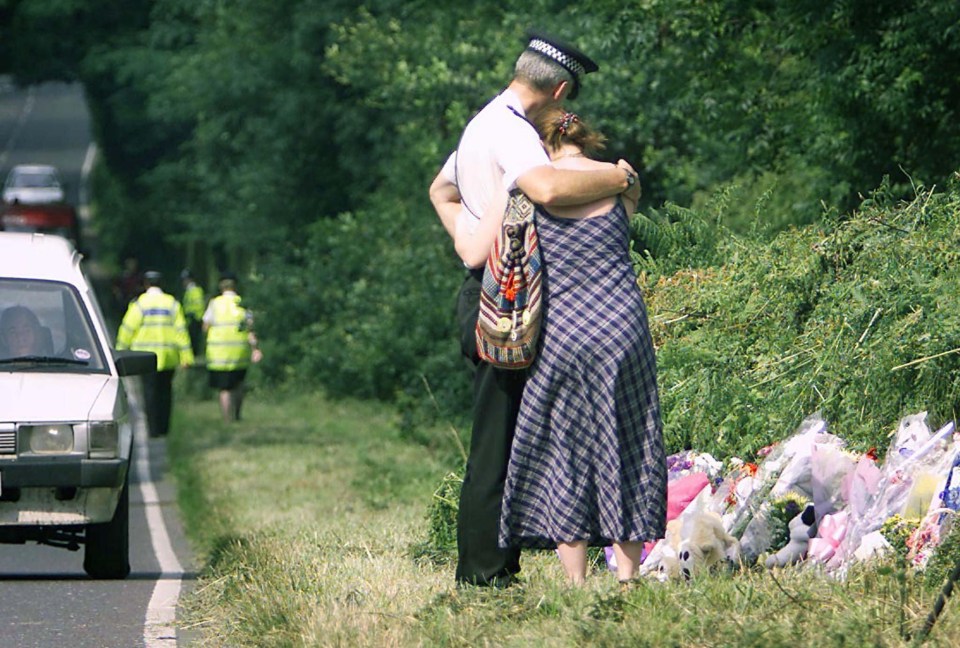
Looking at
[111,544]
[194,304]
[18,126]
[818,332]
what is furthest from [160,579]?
[18,126]

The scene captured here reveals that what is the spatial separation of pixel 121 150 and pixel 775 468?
131 feet

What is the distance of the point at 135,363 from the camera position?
983 cm

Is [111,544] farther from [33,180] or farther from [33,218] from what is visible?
[33,180]

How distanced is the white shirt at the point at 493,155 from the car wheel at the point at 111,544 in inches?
154

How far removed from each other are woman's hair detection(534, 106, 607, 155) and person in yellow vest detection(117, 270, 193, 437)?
47.5 feet

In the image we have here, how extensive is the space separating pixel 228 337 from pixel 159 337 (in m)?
0.92

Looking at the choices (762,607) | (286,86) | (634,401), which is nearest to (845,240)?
(634,401)

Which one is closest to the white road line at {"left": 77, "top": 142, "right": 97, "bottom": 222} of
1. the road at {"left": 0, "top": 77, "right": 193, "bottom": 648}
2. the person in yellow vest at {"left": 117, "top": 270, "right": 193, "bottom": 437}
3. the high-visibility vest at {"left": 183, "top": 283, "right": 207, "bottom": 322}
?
the high-visibility vest at {"left": 183, "top": 283, "right": 207, "bottom": 322}

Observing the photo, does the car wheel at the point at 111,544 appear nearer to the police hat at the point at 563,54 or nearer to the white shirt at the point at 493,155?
the white shirt at the point at 493,155

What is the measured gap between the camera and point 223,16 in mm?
29531

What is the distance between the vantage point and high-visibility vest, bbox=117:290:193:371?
68.0ft

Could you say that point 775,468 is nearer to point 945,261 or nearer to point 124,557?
point 945,261

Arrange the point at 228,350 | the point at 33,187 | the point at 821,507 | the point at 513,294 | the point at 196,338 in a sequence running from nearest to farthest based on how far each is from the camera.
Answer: the point at 513,294 < the point at 821,507 < the point at 228,350 < the point at 196,338 < the point at 33,187

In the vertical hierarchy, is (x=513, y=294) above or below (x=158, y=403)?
above
